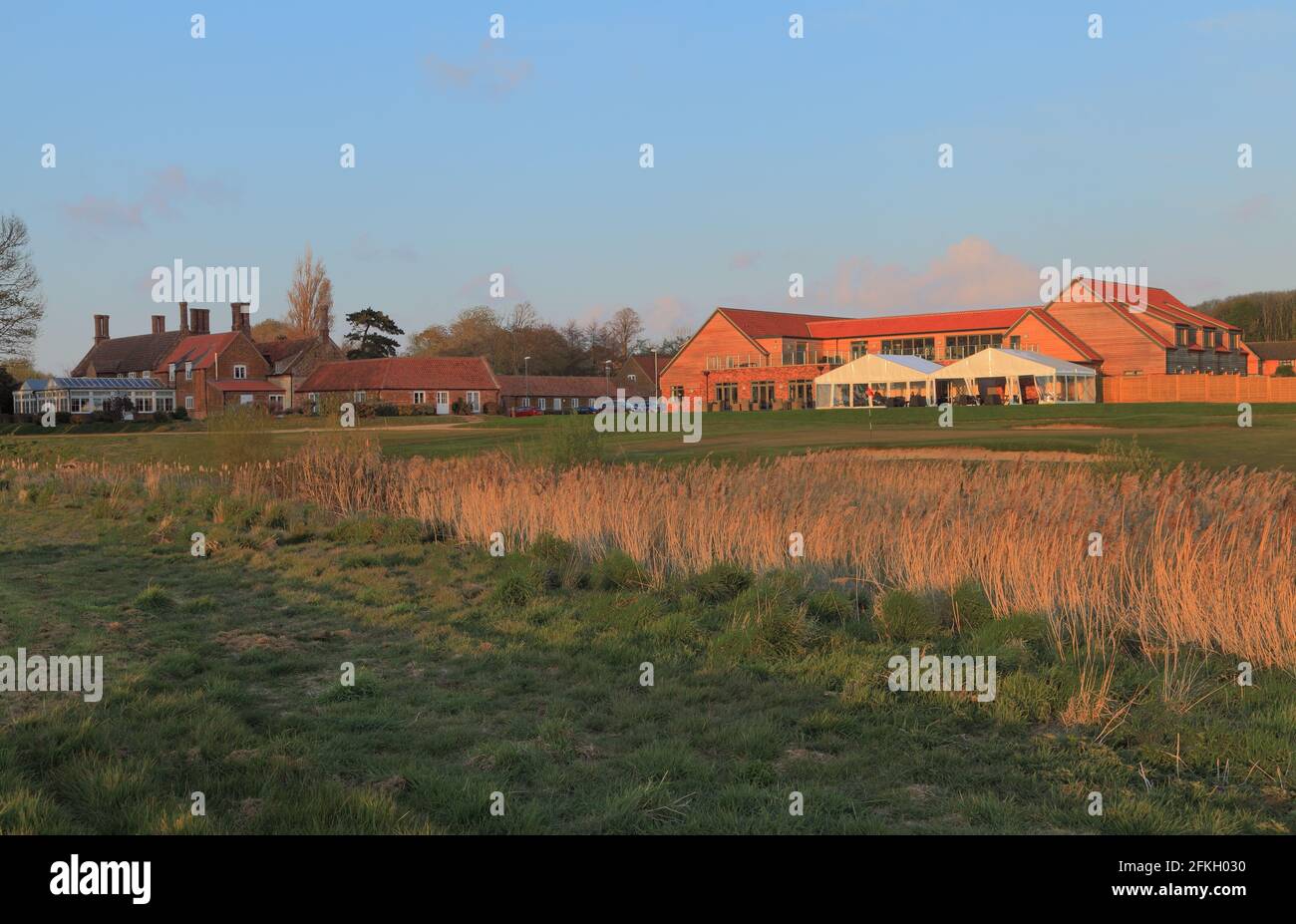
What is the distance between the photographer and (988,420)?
1638 inches

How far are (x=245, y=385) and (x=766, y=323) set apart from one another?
45.0 meters

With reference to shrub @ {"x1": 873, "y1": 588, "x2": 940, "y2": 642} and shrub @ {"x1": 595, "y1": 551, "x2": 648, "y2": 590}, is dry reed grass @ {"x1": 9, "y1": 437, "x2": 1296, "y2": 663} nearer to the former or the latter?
shrub @ {"x1": 595, "y1": 551, "x2": 648, "y2": 590}

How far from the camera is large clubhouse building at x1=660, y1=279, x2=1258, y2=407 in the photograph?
68062mm

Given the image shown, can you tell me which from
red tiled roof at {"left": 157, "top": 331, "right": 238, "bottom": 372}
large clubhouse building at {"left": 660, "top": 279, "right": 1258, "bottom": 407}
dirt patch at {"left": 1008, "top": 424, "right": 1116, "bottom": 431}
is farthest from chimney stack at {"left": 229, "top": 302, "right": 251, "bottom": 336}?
dirt patch at {"left": 1008, "top": 424, "right": 1116, "bottom": 431}

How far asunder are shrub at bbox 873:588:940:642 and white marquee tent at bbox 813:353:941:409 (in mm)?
53994

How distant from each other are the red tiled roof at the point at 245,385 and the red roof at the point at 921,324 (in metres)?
47.3

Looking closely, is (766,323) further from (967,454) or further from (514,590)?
(514,590)

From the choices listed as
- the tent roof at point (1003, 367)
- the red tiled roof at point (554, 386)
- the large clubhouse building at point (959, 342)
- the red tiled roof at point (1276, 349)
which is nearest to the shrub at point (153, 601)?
the tent roof at point (1003, 367)

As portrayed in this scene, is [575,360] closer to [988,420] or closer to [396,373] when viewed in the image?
[396,373]

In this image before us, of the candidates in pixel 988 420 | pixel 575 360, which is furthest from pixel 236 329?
pixel 988 420

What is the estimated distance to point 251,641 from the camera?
830 centimetres

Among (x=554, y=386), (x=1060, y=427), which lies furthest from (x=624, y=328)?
(x=1060, y=427)

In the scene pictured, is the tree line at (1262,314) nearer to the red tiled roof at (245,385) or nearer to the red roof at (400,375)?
the red roof at (400,375)

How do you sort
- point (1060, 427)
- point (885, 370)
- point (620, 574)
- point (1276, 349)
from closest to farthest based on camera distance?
point (620, 574) < point (1060, 427) < point (885, 370) < point (1276, 349)
